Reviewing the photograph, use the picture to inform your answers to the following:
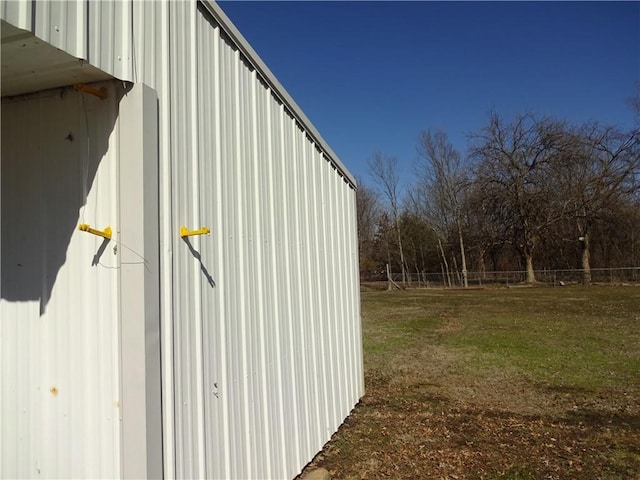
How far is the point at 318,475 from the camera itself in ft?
12.3

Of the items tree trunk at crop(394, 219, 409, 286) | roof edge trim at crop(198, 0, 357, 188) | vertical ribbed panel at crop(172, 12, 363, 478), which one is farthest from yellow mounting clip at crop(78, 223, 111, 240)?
tree trunk at crop(394, 219, 409, 286)

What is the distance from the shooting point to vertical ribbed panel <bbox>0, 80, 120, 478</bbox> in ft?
6.58

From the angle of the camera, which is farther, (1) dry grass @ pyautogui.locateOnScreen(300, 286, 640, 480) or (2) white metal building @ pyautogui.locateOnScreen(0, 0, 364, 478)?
(1) dry grass @ pyautogui.locateOnScreen(300, 286, 640, 480)

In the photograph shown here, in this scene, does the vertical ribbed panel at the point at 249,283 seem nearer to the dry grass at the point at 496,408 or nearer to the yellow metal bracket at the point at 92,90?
the yellow metal bracket at the point at 92,90

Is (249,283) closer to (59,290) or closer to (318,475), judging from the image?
(59,290)

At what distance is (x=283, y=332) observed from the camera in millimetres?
3656

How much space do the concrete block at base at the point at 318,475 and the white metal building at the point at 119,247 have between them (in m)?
1.00

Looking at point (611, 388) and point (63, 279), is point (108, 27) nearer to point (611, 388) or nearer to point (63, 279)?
point (63, 279)

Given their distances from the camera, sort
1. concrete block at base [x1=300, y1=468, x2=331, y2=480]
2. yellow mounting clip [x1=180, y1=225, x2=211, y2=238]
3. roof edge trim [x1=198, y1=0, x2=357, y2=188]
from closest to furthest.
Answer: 1. yellow mounting clip [x1=180, y1=225, x2=211, y2=238]
2. roof edge trim [x1=198, y1=0, x2=357, y2=188]
3. concrete block at base [x1=300, y1=468, x2=331, y2=480]

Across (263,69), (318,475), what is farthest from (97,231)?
(318,475)

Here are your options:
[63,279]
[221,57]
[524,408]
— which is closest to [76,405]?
[63,279]

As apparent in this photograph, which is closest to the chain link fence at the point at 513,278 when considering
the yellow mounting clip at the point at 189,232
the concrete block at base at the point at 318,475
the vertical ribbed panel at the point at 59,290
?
the concrete block at base at the point at 318,475

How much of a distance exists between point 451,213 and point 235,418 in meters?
38.3

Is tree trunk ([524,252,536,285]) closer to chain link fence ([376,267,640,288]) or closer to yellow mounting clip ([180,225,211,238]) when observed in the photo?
chain link fence ([376,267,640,288])
